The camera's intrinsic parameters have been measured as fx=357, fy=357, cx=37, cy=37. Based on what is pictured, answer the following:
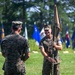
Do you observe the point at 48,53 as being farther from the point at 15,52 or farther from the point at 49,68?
the point at 15,52

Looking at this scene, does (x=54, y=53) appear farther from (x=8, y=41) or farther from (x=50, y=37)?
(x=8, y=41)

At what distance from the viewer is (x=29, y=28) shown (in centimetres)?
5788

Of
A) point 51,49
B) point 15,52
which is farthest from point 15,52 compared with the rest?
point 51,49

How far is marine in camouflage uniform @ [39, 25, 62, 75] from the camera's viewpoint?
8820 mm

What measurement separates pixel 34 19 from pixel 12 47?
5237cm

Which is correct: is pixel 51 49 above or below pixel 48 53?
above

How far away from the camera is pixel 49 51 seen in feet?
29.5

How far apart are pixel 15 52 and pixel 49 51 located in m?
2.15

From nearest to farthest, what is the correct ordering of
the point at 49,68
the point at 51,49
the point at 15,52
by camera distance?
the point at 15,52
the point at 51,49
the point at 49,68

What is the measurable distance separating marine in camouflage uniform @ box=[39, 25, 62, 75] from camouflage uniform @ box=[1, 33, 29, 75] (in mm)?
1847

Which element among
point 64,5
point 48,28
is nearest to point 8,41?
point 48,28

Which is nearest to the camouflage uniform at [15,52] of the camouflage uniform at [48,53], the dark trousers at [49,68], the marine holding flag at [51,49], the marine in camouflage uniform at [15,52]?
the marine in camouflage uniform at [15,52]

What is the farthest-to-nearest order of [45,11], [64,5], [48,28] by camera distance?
[64,5]
[45,11]
[48,28]

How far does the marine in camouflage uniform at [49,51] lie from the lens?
8820 mm
